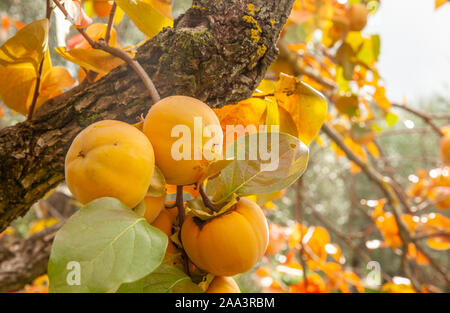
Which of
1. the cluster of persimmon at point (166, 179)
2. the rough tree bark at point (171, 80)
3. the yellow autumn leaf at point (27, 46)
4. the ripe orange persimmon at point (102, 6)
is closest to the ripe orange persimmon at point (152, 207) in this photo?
the cluster of persimmon at point (166, 179)

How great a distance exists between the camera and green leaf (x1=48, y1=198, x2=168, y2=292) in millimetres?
208

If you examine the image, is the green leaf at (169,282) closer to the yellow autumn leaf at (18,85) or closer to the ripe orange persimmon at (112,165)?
the ripe orange persimmon at (112,165)

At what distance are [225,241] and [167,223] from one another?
0.06m

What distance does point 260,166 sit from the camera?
11.6 inches

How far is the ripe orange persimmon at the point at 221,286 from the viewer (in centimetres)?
29

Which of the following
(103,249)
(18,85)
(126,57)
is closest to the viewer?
(103,249)

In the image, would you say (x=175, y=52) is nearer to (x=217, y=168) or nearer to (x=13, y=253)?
(x=217, y=168)

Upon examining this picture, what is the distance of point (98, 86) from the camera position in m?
0.39

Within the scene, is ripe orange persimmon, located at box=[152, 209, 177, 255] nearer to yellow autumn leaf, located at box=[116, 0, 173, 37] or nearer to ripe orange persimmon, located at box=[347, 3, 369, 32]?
yellow autumn leaf, located at box=[116, 0, 173, 37]

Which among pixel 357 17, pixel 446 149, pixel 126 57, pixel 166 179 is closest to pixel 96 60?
pixel 126 57

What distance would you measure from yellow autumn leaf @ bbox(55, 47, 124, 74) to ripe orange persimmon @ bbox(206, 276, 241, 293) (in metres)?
0.24

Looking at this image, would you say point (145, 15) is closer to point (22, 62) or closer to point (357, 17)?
point (22, 62)

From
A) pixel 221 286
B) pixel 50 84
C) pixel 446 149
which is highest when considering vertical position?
pixel 50 84

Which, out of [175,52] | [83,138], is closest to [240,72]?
[175,52]
